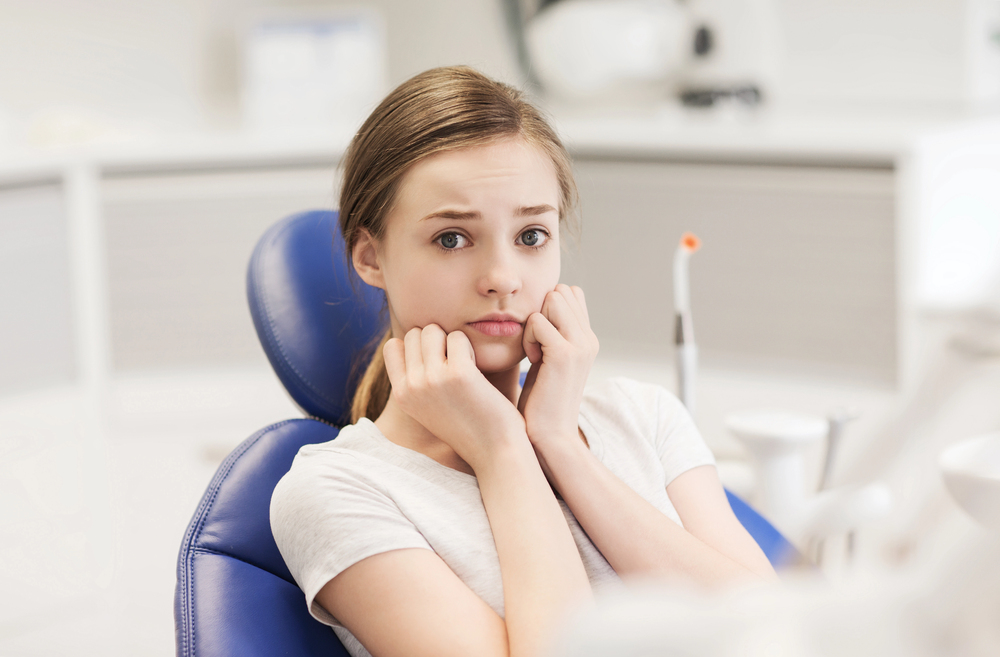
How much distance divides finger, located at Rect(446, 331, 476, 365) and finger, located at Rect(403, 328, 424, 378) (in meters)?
0.03

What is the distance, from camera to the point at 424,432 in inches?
33.8

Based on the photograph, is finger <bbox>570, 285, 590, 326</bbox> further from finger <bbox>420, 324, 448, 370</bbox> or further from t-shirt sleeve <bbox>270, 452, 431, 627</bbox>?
t-shirt sleeve <bbox>270, 452, 431, 627</bbox>

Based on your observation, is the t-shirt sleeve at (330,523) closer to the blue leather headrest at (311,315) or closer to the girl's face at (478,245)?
the girl's face at (478,245)

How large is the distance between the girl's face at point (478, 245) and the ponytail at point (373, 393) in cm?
17

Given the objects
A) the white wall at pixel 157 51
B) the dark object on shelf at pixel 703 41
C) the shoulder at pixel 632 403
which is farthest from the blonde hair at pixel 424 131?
the white wall at pixel 157 51

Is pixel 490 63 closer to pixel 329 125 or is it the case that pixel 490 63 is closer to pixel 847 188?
pixel 329 125

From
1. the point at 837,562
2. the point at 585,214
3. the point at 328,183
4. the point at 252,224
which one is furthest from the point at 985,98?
the point at 837,562

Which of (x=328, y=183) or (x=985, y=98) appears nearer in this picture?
(x=985, y=98)

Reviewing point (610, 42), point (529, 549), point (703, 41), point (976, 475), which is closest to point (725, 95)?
point (703, 41)

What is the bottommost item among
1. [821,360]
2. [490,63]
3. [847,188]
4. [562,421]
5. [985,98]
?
[821,360]

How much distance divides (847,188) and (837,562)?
194 cm

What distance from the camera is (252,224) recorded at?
2.40 meters

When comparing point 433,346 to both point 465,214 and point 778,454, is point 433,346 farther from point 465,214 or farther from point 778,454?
point 778,454

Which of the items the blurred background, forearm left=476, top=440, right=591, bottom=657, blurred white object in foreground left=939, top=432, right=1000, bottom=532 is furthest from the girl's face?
the blurred background
